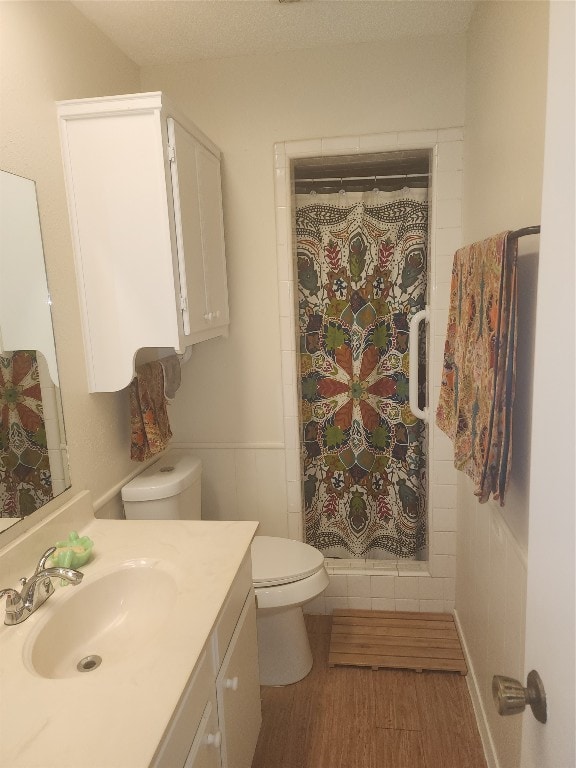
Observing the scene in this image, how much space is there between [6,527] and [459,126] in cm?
211

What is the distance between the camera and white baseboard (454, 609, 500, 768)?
1.64 meters

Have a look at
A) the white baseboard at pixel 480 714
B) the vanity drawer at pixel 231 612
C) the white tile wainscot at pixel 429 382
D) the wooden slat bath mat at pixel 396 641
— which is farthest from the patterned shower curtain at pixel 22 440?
the white baseboard at pixel 480 714

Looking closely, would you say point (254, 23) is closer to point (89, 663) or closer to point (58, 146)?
point (58, 146)

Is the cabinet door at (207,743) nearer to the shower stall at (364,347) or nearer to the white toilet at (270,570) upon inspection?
the white toilet at (270,570)

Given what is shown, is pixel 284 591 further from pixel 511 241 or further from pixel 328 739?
pixel 511 241

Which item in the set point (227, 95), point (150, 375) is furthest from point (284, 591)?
point (227, 95)

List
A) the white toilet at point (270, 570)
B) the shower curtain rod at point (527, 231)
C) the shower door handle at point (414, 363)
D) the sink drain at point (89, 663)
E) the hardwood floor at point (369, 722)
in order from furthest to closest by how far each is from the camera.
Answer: the shower door handle at point (414, 363) < the white toilet at point (270, 570) < the hardwood floor at point (369, 722) < the sink drain at point (89, 663) < the shower curtain rod at point (527, 231)

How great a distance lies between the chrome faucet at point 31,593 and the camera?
3.63 feet

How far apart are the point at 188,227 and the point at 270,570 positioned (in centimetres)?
126

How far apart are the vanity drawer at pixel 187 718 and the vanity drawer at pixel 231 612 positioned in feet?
0.17

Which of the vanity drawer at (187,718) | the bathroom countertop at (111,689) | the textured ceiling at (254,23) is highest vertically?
the textured ceiling at (254,23)

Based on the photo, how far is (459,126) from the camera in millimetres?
2078

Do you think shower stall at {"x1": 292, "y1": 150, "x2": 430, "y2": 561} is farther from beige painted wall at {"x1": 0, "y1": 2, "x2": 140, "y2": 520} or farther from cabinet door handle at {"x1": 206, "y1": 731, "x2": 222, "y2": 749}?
cabinet door handle at {"x1": 206, "y1": 731, "x2": 222, "y2": 749}

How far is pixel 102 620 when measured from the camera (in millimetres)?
1315
